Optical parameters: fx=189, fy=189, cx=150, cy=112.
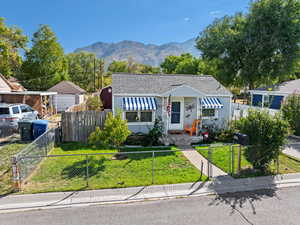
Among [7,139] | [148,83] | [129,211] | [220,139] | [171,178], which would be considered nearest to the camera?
[129,211]

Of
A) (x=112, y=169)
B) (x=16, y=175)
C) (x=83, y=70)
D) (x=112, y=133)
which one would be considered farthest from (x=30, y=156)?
(x=83, y=70)

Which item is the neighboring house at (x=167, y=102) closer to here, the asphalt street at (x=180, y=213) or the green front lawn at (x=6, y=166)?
the green front lawn at (x=6, y=166)

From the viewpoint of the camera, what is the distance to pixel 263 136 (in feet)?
25.3

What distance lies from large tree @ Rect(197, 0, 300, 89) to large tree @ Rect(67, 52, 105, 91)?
36.7 meters

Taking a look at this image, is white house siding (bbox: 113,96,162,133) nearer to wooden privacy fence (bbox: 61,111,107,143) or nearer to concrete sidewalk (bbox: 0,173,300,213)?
wooden privacy fence (bbox: 61,111,107,143)

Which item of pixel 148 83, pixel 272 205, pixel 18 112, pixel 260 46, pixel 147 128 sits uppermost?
pixel 260 46

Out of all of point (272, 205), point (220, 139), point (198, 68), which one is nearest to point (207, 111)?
point (220, 139)

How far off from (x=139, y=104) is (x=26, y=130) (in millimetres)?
7435

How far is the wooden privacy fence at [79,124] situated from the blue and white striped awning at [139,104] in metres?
1.60

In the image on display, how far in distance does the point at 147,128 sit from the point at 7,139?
9.37m

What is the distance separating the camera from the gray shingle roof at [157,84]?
44.0ft

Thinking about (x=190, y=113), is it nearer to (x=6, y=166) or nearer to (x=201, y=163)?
(x=201, y=163)

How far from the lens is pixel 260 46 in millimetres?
26594

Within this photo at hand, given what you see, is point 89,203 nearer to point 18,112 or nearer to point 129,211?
point 129,211
